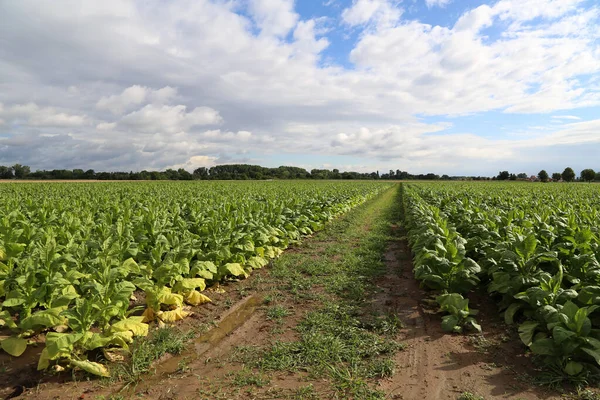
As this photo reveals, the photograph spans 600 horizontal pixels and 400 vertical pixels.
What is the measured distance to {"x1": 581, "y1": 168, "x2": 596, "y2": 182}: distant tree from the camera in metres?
112

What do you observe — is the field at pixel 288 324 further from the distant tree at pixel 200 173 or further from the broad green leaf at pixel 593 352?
the distant tree at pixel 200 173

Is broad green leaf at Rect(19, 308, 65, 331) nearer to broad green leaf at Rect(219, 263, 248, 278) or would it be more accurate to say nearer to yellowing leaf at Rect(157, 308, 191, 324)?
yellowing leaf at Rect(157, 308, 191, 324)

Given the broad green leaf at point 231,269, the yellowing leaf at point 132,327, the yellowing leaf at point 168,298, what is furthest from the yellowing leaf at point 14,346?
the broad green leaf at point 231,269

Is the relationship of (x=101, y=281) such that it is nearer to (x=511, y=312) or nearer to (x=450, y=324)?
(x=450, y=324)

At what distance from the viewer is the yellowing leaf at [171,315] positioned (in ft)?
17.5

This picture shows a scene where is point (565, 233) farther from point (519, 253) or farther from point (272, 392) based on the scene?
point (272, 392)

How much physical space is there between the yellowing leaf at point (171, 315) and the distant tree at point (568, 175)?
144 meters

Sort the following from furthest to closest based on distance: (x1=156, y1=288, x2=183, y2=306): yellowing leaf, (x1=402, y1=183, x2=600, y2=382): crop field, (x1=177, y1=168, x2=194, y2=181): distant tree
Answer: (x1=177, y1=168, x2=194, y2=181): distant tree < (x1=156, y1=288, x2=183, y2=306): yellowing leaf < (x1=402, y1=183, x2=600, y2=382): crop field

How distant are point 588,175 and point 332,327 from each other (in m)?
146

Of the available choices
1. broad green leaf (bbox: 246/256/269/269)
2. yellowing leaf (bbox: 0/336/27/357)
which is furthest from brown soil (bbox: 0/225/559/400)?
broad green leaf (bbox: 246/256/269/269)

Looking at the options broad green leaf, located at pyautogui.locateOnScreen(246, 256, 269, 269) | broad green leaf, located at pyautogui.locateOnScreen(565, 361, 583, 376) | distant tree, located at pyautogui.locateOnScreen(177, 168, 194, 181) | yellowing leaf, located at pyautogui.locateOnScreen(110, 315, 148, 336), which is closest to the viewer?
broad green leaf, located at pyautogui.locateOnScreen(565, 361, 583, 376)

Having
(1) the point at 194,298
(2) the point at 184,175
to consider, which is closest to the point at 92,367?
(1) the point at 194,298

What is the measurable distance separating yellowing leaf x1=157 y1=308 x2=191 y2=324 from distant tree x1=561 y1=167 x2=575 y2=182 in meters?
144

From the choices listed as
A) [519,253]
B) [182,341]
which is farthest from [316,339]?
[519,253]
